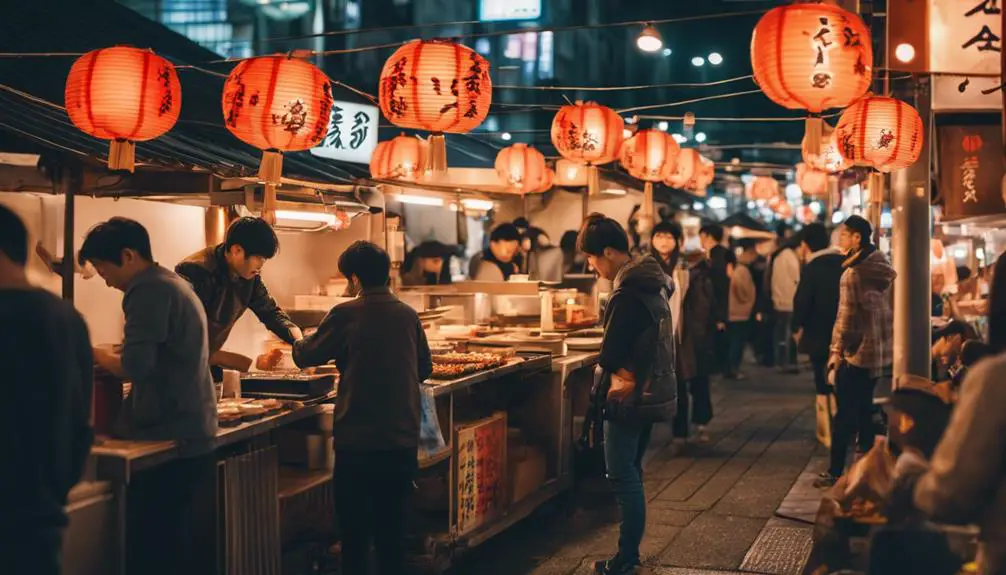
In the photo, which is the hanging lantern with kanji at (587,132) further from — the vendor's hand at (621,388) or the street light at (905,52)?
Answer: the vendor's hand at (621,388)

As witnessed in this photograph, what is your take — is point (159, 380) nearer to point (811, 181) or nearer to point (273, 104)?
point (273, 104)

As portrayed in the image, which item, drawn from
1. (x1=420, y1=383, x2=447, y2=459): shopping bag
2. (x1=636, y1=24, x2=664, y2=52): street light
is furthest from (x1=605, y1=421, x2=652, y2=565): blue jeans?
(x1=636, y1=24, x2=664, y2=52): street light

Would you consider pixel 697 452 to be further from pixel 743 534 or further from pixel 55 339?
pixel 55 339

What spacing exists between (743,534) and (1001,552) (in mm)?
5278

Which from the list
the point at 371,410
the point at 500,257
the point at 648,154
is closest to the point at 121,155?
the point at 371,410

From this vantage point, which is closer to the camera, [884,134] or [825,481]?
[884,134]

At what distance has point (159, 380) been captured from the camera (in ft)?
17.5

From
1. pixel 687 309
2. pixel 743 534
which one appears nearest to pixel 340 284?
pixel 687 309

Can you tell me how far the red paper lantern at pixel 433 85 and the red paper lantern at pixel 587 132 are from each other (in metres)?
3.13

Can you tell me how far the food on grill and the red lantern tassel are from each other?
2.95 metres

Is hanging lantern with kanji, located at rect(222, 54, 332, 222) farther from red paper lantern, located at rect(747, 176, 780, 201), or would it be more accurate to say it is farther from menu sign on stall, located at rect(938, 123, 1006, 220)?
red paper lantern, located at rect(747, 176, 780, 201)

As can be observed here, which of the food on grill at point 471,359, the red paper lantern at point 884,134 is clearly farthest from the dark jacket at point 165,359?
the red paper lantern at point 884,134

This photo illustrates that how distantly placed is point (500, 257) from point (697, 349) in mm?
3111

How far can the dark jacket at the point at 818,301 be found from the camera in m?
11.2
